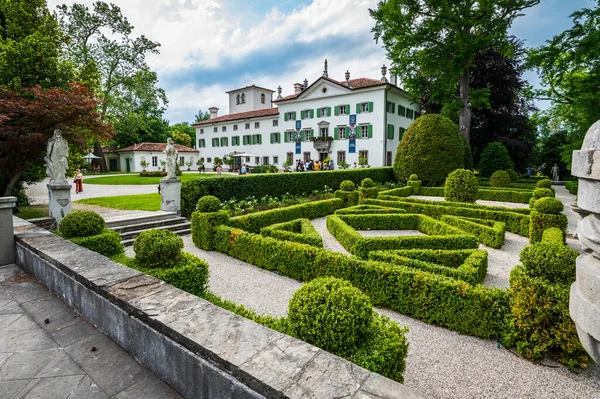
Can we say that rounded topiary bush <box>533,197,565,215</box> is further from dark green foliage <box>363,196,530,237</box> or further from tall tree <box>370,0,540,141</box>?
tall tree <box>370,0,540,141</box>

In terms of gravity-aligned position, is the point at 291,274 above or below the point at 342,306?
below

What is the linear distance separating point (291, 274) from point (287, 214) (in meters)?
4.68

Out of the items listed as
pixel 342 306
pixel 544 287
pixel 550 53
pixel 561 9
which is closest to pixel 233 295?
pixel 342 306

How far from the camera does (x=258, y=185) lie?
47.8ft

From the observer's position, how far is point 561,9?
1468 cm

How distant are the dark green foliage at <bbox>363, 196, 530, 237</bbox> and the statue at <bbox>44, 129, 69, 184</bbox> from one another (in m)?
11.0

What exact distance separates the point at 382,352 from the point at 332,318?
50 centimetres

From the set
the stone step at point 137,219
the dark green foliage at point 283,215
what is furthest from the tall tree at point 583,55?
the stone step at point 137,219

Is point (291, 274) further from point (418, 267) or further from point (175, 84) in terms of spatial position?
point (175, 84)

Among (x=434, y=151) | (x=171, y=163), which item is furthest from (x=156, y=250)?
(x=434, y=151)

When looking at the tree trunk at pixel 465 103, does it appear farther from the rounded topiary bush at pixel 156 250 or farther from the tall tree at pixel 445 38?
the rounded topiary bush at pixel 156 250

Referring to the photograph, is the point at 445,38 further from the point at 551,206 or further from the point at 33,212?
the point at 33,212

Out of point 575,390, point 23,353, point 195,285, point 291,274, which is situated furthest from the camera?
point 291,274

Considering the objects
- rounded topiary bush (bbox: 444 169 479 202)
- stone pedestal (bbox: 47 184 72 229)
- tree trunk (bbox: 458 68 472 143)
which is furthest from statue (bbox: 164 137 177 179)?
tree trunk (bbox: 458 68 472 143)
